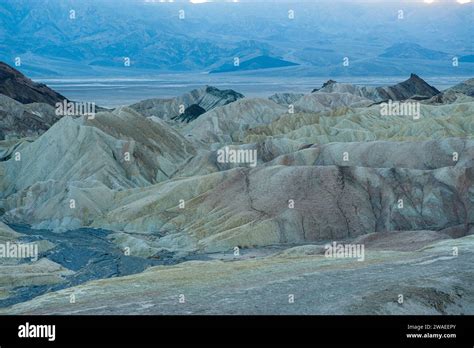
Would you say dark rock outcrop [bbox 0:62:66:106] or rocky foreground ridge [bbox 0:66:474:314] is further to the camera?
dark rock outcrop [bbox 0:62:66:106]

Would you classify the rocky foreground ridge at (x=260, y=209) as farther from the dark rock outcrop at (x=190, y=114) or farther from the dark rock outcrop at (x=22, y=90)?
the dark rock outcrop at (x=190, y=114)

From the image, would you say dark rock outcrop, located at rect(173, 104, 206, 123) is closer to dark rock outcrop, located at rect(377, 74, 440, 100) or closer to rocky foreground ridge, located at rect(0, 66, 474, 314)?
rocky foreground ridge, located at rect(0, 66, 474, 314)

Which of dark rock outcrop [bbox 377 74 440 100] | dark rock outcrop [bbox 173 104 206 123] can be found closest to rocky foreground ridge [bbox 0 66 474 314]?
dark rock outcrop [bbox 173 104 206 123]

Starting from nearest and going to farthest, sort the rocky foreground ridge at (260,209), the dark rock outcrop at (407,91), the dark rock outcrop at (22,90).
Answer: the rocky foreground ridge at (260,209) → the dark rock outcrop at (22,90) → the dark rock outcrop at (407,91)

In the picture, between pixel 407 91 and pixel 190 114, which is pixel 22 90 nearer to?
pixel 190 114

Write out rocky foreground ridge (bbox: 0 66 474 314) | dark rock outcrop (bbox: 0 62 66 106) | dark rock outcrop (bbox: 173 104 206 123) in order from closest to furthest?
rocky foreground ridge (bbox: 0 66 474 314), dark rock outcrop (bbox: 0 62 66 106), dark rock outcrop (bbox: 173 104 206 123)

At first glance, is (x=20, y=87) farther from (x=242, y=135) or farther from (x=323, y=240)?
(x=323, y=240)

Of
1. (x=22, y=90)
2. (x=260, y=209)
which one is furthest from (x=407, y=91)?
(x=260, y=209)

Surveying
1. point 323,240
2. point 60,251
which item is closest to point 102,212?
point 60,251

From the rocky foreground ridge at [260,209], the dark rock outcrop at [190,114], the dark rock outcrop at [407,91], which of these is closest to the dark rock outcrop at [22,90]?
the dark rock outcrop at [190,114]
